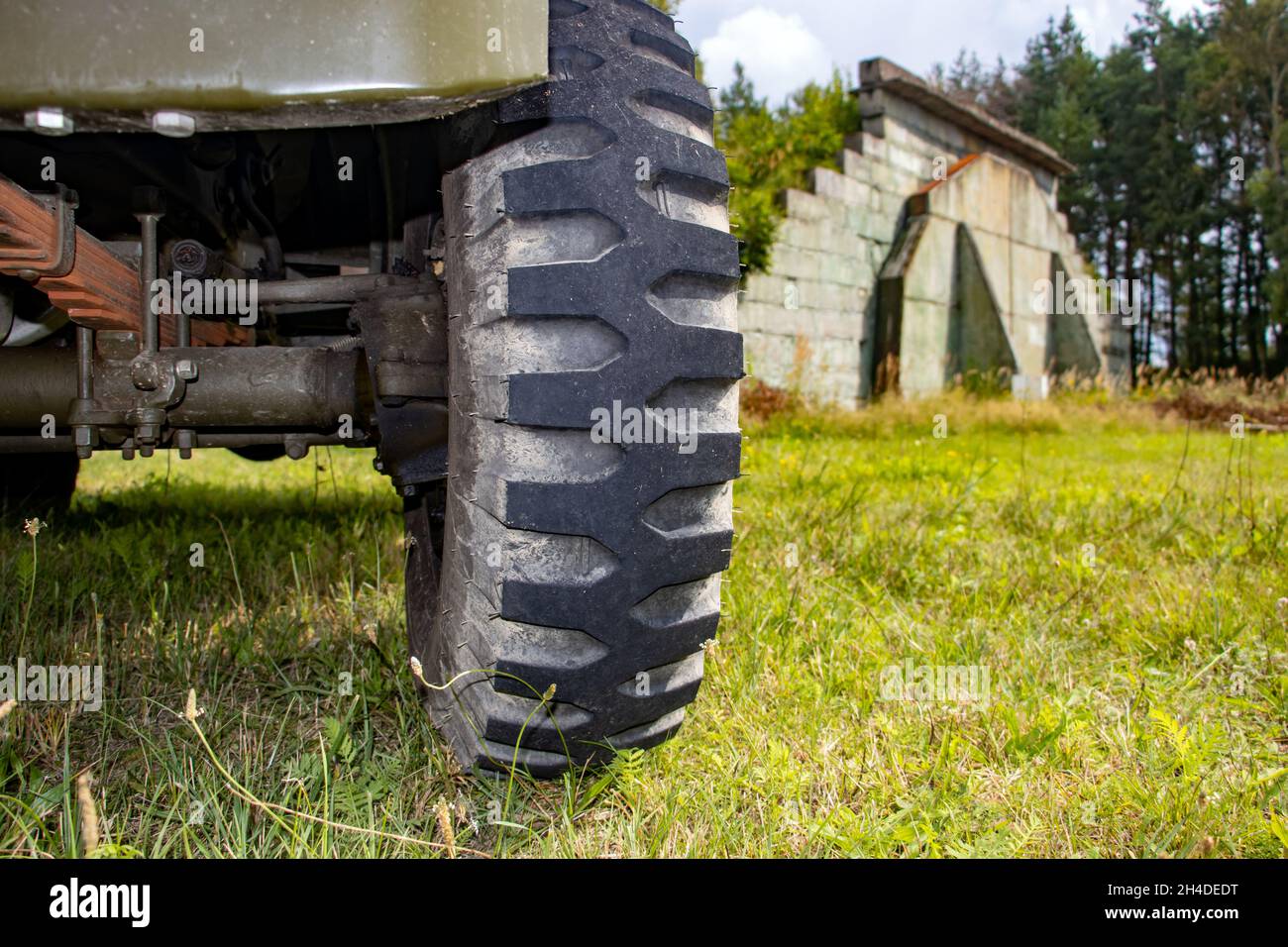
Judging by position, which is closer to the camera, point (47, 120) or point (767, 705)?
point (47, 120)

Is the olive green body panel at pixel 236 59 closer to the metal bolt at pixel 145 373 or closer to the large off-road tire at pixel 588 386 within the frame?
the large off-road tire at pixel 588 386

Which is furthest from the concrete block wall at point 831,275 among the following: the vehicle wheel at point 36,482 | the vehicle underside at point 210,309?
the vehicle underside at point 210,309

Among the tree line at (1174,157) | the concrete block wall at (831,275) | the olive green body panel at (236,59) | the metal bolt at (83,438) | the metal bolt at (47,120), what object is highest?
the tree line at (1174,157)

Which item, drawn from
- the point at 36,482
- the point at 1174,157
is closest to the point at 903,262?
the point at 36,482

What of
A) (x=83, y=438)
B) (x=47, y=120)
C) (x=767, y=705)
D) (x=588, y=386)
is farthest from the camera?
(x=767, y=705)

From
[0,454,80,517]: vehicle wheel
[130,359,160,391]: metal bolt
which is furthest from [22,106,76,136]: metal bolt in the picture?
[0,454,80,517]: vehicle wheel

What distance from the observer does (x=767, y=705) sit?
1.72 m

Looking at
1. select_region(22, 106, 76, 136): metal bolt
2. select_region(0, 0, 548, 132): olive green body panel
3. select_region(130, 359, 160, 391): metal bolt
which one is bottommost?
select_region(130, 359, 160, 391): metal bolt

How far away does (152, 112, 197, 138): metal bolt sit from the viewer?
922mm

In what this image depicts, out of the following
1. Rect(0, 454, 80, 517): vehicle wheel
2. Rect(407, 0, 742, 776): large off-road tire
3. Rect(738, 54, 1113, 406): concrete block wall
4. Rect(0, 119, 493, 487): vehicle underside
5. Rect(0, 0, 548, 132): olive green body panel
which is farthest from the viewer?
Rect(738, 54, 1113, 406): concrete block wall

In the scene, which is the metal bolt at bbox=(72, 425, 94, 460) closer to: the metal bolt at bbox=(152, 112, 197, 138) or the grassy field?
the grassy field

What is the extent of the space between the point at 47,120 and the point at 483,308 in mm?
514

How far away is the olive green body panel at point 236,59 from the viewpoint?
2.93 feet

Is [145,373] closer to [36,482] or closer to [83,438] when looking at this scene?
[83,438]
